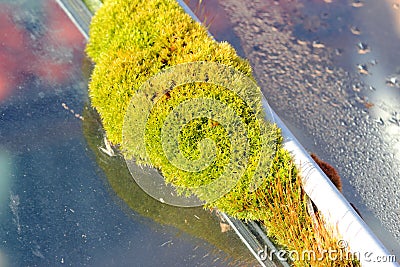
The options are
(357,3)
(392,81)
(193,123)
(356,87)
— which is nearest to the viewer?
(193,123)

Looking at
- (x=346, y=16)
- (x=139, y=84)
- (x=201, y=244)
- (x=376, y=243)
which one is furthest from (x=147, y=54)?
(x=346, y=16)

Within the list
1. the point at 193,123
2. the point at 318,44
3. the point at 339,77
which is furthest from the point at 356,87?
the point at 193,123

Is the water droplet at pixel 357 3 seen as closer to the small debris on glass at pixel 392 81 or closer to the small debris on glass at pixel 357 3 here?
the small debris on glass at pixel 357 3

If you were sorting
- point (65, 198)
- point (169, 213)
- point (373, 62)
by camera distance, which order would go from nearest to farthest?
point (65, 198) < point (169, 213) < point (373, 62)

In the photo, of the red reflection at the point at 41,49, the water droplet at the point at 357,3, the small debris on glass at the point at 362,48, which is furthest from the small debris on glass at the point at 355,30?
the red reflection at the point at 41,49

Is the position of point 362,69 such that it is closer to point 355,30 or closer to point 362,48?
point 362,48

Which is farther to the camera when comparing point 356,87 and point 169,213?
point 356,87

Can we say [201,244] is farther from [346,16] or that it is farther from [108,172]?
[346,16]

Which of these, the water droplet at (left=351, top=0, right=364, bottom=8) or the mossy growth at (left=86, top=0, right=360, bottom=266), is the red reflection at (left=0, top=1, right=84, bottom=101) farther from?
the water droplet at (left=351, top=0, right=364, bottom=8)
